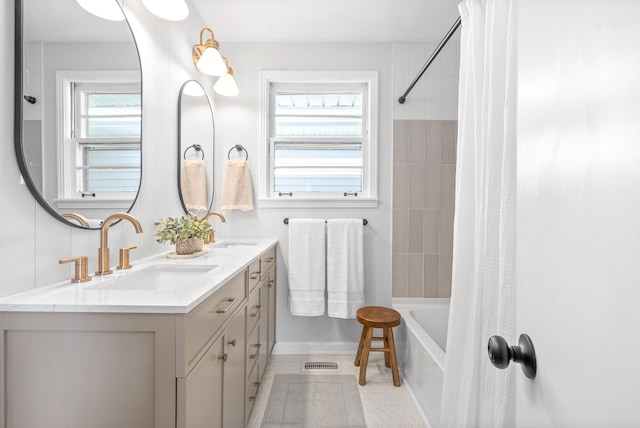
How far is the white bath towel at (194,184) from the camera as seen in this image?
1.91m

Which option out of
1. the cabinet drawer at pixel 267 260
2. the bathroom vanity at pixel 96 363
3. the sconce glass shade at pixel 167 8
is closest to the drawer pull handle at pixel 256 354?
the cabinet drawer at pixel 267 260

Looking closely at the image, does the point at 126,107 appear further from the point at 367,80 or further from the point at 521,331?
the point at 367,80

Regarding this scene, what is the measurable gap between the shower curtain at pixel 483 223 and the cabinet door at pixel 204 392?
81 centimetres

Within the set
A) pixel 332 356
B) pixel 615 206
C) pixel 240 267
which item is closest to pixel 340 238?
pixel 332 356

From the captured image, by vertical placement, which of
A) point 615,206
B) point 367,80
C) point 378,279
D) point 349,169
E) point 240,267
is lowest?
point 378,279

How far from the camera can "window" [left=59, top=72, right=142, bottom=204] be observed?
3.45 ft

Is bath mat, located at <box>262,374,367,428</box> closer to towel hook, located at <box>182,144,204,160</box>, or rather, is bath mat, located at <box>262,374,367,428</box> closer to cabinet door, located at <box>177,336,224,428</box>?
cabinet door, located at <box>177,336,224,428</box>

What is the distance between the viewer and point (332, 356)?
2.38 meters

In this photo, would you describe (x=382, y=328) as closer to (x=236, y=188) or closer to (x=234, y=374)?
(x=234, y=374)

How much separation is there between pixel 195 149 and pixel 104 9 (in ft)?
3.01

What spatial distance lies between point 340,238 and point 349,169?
1.91 ft

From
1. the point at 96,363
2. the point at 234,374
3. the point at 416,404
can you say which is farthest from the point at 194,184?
the point at 416,404

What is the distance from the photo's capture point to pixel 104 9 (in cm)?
120

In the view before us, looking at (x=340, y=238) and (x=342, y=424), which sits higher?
(x=340, y=238)
